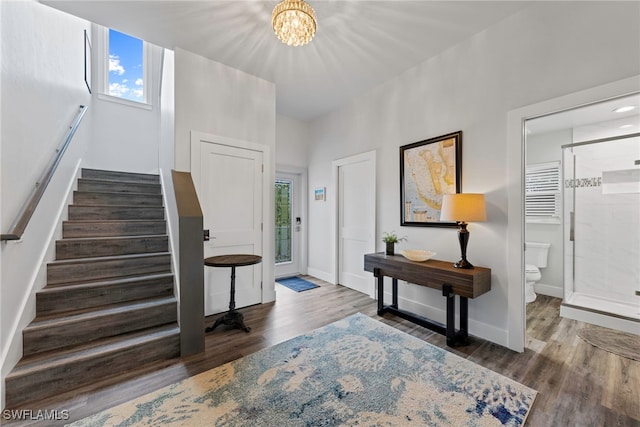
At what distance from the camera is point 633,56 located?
70.9 inches

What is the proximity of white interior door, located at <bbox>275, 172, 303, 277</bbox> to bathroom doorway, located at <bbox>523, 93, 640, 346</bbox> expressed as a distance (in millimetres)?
3470

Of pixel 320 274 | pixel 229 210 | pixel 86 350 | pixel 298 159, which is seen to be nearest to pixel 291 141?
pixel 298 159

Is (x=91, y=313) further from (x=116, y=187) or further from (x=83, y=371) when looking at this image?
(x=116, y=187)

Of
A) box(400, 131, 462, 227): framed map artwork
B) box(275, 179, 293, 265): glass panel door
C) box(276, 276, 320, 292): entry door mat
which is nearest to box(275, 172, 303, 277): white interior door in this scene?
box(275, 179, 293, 265): glass panel door

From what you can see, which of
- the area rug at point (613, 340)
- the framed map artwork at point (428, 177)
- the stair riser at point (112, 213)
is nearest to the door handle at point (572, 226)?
the area rug at point (613, 340)

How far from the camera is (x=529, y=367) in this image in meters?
2.05

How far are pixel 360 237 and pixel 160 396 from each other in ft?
9.59

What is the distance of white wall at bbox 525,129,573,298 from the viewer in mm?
3693

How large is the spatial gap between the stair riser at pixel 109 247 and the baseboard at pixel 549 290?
5129 mm

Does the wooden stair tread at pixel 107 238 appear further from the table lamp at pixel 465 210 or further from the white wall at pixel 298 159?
the table lamp at pixel 465 210

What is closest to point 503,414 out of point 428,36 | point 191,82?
point 428,36

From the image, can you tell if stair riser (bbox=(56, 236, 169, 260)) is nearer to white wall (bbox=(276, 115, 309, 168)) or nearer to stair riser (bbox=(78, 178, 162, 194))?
stair riser (bbox=(78, 178, 162, 194))

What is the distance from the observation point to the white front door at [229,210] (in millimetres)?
3070

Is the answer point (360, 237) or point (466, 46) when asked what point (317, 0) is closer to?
point (466, 46)
